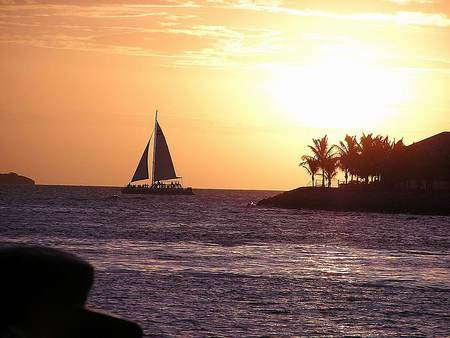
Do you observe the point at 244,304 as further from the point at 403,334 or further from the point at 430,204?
the point at 430,204

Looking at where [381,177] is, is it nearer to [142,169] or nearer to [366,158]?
[366,158]

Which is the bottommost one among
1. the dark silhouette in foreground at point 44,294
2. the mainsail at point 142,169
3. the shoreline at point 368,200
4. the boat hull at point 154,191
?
the dark silhouette in foreground at point 44,294

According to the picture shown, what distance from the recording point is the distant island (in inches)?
4557

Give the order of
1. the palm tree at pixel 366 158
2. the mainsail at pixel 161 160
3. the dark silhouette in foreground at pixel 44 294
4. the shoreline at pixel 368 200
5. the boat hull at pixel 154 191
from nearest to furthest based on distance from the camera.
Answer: the dark silhouette in foreground at pixel 44 294
the shoreline at pixel 368 200
the palm tree at pixel 366 158
the mainsail at pixel 161 160
the boat hull at pixel 154 191

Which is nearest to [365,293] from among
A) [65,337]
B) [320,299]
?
[320,299]

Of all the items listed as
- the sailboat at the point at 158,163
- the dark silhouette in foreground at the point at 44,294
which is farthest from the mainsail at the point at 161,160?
the dark silhouette in foreground at the point at 44,294

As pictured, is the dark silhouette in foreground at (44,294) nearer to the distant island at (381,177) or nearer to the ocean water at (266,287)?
the ocean water at (266,287)

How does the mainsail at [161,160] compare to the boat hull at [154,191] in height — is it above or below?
above

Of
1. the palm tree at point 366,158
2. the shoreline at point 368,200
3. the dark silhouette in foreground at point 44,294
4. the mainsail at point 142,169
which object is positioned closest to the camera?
the dark silhouette in foreground at point 44,294

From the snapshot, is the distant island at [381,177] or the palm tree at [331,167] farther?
the palm tree at [331,167]

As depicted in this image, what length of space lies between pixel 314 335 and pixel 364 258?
23.1m

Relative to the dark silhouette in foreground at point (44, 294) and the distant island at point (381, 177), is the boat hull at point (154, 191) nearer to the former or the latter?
the distant island at point (381, 177)

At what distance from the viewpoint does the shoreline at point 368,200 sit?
369 feet

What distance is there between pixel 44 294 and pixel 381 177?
129275 millimetres
